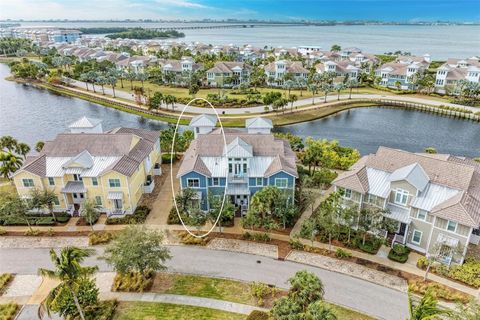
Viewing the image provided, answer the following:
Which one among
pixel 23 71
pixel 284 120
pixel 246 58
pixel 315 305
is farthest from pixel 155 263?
pixel 246 58

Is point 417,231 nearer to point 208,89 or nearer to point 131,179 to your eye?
point 131,179

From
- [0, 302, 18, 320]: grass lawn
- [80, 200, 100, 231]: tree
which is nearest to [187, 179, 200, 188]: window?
[80, 200, 100, 231]: tree

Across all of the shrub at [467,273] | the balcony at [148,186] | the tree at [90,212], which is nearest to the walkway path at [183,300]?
the tree at [90,212]

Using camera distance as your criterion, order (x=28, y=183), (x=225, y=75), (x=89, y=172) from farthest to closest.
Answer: (x=225, y=75) → (x=28, y=183) → (x=89, y=172)

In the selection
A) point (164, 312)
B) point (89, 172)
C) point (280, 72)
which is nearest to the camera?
point (164, 312)

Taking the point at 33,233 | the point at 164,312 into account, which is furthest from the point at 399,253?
the point at 33,233

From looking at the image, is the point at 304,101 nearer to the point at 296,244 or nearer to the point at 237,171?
the point at 237,171
